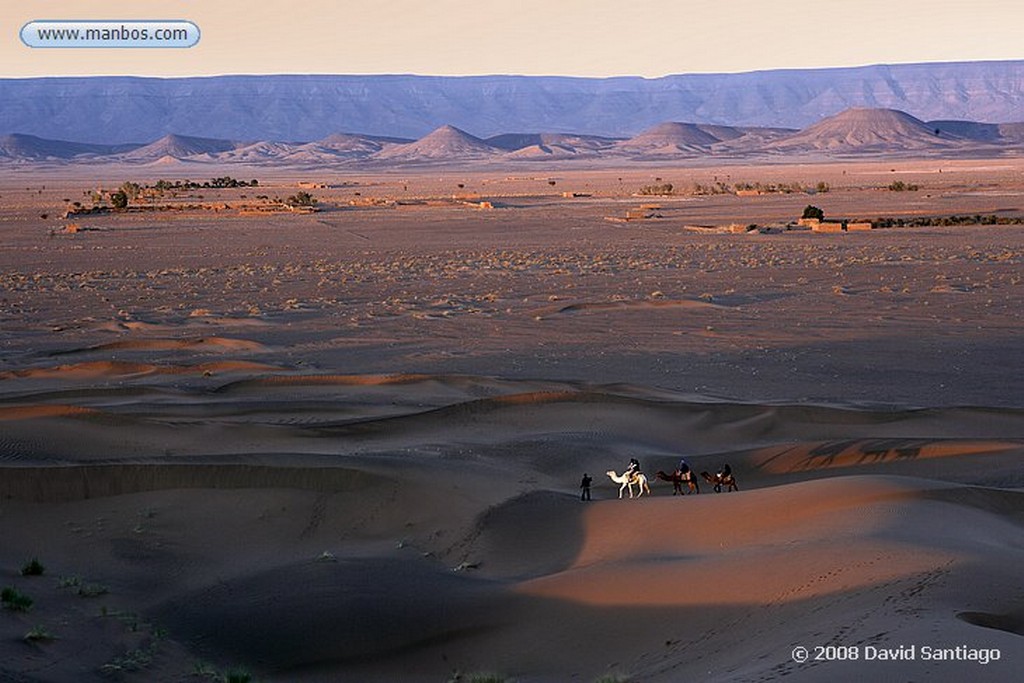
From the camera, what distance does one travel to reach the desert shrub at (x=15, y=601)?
9.83 metres

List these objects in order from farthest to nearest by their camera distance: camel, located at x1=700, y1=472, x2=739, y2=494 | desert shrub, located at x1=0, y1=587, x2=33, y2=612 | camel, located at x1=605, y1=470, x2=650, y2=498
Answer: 1. camel, located at x1=700, y1=472, x2=739, y2=494
2. camel, located at x1=605, y1=470, x2=650, y2=498
3. desert shrub, located at x1=0, y1=587, x2=33, y2=612

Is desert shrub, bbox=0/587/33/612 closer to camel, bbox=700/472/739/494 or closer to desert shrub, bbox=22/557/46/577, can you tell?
desert shrub, bbox=22/557/46/577

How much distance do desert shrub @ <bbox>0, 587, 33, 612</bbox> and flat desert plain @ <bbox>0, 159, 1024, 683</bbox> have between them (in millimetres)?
29

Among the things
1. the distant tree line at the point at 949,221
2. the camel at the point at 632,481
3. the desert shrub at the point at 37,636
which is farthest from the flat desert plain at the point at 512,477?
the distant tree line at the point at 949,221

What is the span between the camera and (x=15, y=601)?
9.88 meters

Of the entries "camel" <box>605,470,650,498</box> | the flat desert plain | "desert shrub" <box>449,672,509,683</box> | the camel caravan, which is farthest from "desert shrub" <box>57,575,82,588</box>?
"camel" <box>605,470,650,498</box>

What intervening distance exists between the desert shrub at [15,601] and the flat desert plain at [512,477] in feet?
0.09

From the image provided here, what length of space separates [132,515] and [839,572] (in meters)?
7.09

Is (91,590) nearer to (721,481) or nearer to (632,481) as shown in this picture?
(632,481)

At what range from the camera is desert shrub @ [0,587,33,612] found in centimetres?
983

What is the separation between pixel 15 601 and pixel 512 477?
556 cm

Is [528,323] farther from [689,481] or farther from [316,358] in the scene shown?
[689,481]

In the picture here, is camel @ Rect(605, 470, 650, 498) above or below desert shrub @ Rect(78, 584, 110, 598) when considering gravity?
above

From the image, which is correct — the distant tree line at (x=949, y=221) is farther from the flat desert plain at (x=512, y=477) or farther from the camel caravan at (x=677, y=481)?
the camel caravan at (x=677, y=481)
